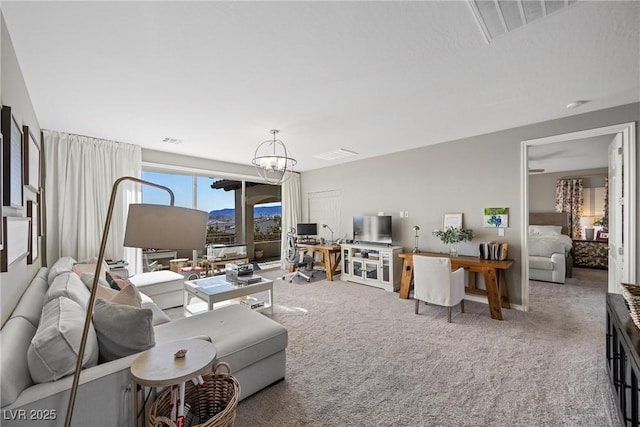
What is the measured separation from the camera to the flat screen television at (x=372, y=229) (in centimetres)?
495

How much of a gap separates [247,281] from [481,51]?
3.25 metres

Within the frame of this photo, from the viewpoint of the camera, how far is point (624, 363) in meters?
1.58

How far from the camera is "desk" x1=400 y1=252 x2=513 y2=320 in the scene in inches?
129

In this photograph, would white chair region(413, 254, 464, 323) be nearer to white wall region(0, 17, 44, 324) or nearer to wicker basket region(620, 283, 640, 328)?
wicker basket region(620, 283, 640, 328)

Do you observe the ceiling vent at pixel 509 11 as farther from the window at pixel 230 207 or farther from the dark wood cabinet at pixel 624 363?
the window at pixel 230 207

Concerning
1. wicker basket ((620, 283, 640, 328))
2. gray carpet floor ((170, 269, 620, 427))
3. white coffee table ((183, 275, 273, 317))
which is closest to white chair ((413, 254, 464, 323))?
gray carpet floor ((170, 269, 620, 427))

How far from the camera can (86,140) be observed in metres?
3.87

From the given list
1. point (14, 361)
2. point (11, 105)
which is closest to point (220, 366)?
point (14, 361)

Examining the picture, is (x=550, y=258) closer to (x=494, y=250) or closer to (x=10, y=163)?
(x=494, y=250)

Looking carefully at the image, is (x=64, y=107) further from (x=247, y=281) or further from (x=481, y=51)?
(x=481, y=51)

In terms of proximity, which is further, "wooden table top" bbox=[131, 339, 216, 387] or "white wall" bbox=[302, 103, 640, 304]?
"white wall" bbox=[302, 103, 640, 304]

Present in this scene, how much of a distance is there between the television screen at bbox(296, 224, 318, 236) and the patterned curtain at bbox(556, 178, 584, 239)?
6.03 meters

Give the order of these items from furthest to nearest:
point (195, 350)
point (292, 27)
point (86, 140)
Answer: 1. point (86, 140)
2. point (292, 27)
3. point (195, 350)

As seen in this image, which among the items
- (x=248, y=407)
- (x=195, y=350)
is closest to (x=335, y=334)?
(x=248, y=407)
